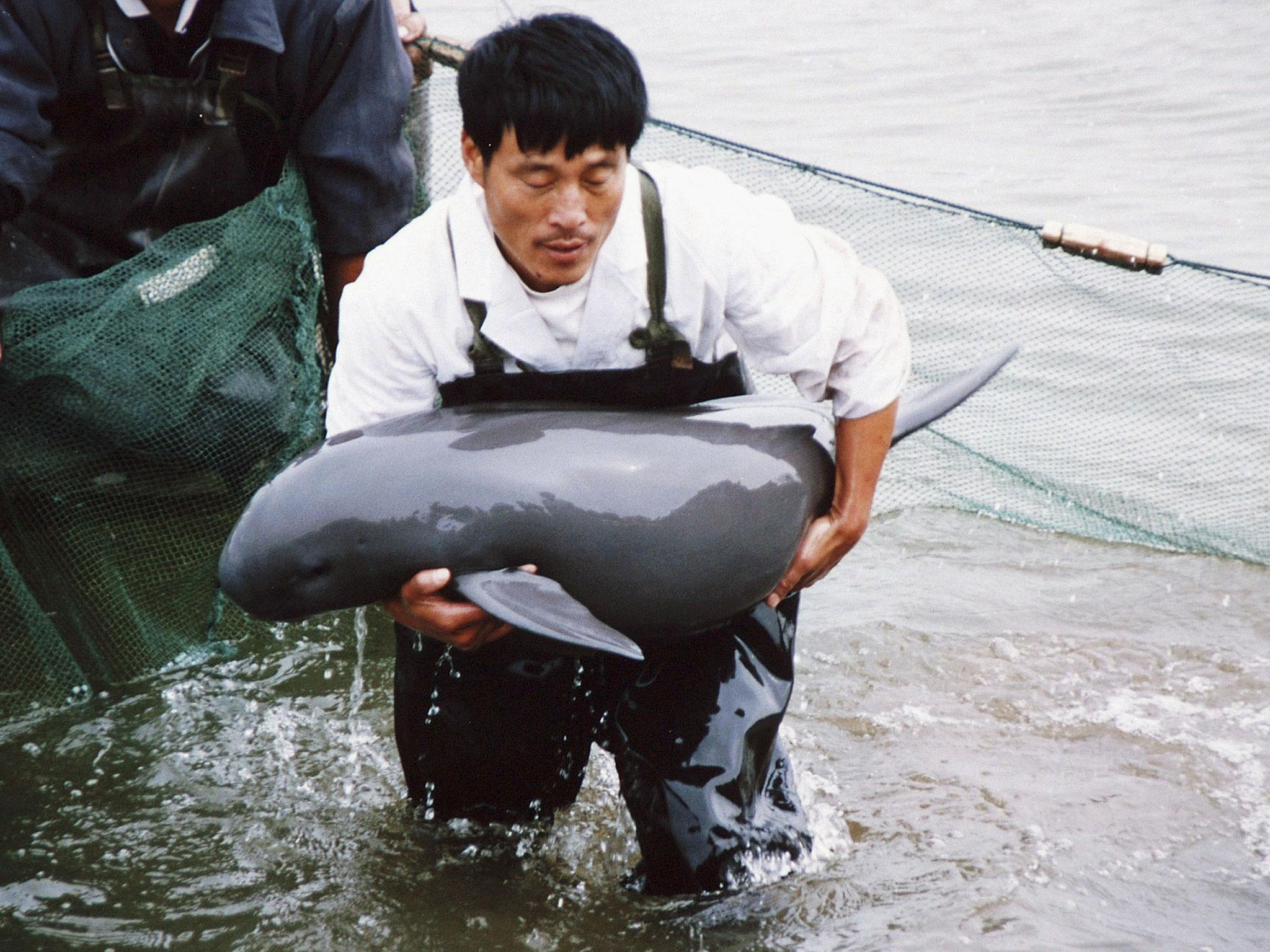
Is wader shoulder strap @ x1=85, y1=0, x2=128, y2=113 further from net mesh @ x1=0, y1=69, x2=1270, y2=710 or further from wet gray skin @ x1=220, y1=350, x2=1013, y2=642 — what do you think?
wet gray skin @ x1=220, y1=350, x2=1013, y2=642

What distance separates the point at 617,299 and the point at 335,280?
1.95 m

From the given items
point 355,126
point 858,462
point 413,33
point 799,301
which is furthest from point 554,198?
point 413,33

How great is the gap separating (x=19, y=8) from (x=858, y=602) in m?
3.14

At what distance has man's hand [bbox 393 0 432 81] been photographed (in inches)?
184

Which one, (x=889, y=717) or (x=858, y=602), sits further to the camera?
(x=858, y=602)

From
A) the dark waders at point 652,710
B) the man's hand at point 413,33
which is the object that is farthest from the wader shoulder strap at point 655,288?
the man's hand at point 413,33

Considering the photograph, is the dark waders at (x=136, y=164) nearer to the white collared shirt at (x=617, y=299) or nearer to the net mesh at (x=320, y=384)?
the net mesh at (x=320, y=384)

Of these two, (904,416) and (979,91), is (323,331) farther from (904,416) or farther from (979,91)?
(979,91)

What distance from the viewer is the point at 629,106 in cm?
252

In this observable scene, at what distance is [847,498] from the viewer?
2955 mm

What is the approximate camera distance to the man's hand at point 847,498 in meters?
2.93

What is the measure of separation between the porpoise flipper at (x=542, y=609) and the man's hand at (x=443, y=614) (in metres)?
0.04

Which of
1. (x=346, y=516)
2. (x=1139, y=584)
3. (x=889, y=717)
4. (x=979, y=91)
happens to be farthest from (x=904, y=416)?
(x=979, y=91)

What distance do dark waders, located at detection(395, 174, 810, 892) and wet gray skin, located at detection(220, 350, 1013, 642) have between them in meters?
0.10
